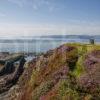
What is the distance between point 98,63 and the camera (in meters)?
28.9

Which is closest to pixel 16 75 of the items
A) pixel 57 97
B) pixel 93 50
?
pixel 93 50

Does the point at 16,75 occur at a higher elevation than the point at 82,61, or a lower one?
lower

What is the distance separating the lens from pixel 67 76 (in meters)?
28.6

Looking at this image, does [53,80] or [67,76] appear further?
[53,80]

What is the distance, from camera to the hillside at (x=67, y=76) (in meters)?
25.4

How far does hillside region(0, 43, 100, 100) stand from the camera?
83.4 feet

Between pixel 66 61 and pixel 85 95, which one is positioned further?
pixel 66 61

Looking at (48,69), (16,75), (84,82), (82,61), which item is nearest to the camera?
(84,82)

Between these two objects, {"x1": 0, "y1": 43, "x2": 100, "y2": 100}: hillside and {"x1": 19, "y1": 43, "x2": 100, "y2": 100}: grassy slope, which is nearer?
{"x1": 0, "y1": 43, "x2": 100, "y2": 100}: hillside

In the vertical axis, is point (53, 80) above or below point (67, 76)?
below

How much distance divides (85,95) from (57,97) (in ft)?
9.37

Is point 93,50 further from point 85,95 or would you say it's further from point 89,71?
point 85,95

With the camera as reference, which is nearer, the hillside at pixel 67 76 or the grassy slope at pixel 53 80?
the hillside at pixel 67 76

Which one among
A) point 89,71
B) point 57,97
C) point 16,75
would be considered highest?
point 89,71
